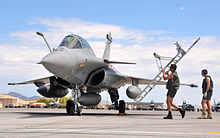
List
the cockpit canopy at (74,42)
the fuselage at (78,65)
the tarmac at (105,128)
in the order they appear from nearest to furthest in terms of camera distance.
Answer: the tarmac at (105,128) < the fuselage at (78,65) < the cockpit canopy at (74,42)

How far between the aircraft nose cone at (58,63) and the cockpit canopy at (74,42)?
3.66 ft

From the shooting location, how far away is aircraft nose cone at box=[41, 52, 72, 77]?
10.8 metres

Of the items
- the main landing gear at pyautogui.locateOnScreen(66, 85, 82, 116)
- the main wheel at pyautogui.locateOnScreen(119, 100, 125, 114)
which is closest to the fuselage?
the main landing gear at pyautogui.locateOnScreen(66, 85, 82, 116)

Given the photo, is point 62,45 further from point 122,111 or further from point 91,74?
point 122,111

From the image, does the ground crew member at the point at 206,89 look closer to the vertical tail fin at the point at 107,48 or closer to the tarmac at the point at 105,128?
the tarmac at the point at 105,128

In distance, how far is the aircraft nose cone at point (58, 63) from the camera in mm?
10812

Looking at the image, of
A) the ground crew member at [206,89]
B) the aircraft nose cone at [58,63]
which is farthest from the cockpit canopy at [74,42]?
the ground crew member at [206,89]

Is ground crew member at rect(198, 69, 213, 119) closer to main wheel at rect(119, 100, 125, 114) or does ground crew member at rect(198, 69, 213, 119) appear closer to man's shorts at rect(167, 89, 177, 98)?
man's shorts at rect(167, 89, 177, 98)

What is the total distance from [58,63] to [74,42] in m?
2.15

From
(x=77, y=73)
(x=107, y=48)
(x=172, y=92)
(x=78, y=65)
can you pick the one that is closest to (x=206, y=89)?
(x=172, y=92)

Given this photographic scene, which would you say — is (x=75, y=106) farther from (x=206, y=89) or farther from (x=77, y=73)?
(x=206, y=89)

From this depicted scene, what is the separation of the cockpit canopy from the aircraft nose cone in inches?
44.0

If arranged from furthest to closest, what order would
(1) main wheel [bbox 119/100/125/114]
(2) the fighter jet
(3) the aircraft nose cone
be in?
(1) main wheel [bbox 119/100/125/114] → (2) the fighter jet → (3) the aircraft nose cone

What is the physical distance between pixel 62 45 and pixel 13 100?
12579 centimetres
